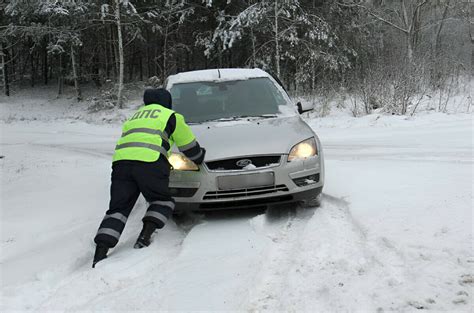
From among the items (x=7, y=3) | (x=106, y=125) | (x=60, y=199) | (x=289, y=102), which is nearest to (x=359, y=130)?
(x=289, y=102)

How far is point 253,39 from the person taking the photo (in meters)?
21.6

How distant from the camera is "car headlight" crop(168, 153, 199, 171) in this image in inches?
178

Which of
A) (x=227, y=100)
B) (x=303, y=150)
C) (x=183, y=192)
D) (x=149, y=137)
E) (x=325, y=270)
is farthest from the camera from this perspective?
(x=227, y=100)

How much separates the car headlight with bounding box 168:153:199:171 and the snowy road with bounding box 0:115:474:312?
2.11 ft

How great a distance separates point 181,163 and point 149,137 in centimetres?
53

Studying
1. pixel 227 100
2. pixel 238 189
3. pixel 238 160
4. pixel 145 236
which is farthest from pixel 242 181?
pixel 227 100

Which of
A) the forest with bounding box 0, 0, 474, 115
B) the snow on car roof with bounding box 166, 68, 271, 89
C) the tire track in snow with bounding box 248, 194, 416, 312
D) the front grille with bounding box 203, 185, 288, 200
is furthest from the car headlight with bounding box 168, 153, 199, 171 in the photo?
the forest with bounding box 0, 0, 474, 115

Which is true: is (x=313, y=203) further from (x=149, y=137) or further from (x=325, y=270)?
(x=149, y=137)

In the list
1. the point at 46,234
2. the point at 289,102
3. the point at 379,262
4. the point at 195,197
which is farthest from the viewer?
the point at 289,102

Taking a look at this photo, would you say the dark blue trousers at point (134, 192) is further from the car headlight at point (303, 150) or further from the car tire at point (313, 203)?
the car tire at point (313, 203)

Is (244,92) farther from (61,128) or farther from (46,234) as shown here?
(61,128)

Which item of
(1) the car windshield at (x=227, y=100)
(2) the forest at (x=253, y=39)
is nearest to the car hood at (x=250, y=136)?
(1) the car windshield at (x=227, y=100)

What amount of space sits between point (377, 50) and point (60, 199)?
2241 cm

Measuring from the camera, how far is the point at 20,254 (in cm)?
447
